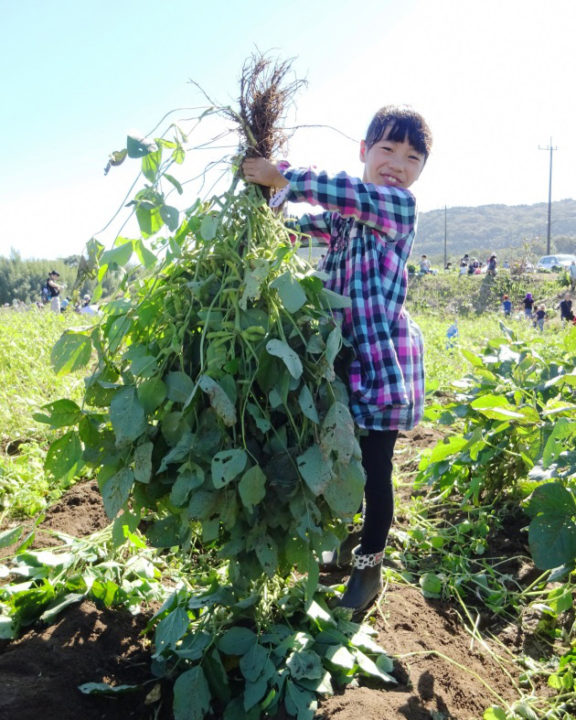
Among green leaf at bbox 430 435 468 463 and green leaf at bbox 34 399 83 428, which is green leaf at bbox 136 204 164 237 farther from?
green leaf at bbox 430 435 468 463

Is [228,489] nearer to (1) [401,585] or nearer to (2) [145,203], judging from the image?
(2) [145,203]

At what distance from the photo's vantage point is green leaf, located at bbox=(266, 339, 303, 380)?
112 centimetres

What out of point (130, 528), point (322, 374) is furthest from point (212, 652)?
point (322, 374)

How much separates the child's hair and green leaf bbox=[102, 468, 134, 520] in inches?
44.9

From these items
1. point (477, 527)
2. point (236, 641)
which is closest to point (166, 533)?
point (236, 641)

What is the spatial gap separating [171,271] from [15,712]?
97cm

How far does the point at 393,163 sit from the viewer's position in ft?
5.38

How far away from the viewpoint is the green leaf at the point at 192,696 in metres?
1.22

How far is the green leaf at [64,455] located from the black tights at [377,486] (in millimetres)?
756

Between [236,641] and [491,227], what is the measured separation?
98767 millimetres

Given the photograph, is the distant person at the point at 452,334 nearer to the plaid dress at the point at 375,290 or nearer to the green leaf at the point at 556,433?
the plaid dress at the point at 375,290

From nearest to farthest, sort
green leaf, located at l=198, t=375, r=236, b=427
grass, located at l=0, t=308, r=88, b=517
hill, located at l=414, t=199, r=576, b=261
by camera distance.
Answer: green leaf, located at l=198, t=375, r=236, b=427, grass, located at l=0, t=308, r=88, b=517, hill, located at l=414, t=199, r=576, b=261

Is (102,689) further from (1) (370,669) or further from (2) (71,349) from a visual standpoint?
(2) (71,349)

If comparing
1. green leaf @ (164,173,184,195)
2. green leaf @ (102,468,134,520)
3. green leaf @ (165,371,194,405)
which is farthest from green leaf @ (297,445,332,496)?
green leaf @ (164,173,184,195)
